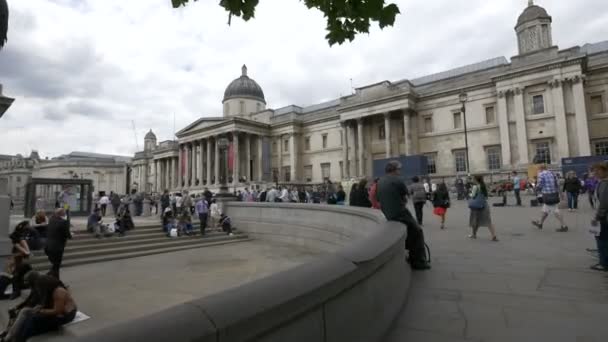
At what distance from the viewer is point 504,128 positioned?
31281 millimetres

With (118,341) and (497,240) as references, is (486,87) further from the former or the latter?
(118,341)

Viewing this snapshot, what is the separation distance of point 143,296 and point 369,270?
6.24 meters

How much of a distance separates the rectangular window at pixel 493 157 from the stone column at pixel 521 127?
2410 millimetres

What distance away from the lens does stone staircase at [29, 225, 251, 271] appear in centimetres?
1086

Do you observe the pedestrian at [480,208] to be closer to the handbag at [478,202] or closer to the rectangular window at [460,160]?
the handbag at [478,202]

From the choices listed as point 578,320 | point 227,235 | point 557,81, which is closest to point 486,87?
point 557,81

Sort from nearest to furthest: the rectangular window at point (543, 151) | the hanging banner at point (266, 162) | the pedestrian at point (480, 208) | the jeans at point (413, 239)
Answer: the jeans at point (413, 239)
the pedestrian at point (480, 208)
the rectangular window at point (543, 151)
the hanging banner at point (266, 162)

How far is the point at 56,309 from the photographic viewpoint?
4949 millimetres

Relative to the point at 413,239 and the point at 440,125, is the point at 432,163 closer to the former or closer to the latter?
the point at 440,125

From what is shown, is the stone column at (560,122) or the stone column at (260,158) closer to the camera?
the stone column at (560,122)

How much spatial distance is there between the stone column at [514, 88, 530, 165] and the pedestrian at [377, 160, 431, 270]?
3022cm

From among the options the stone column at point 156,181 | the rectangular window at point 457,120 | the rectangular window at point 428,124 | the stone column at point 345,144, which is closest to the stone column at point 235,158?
the stone column at point 345,144

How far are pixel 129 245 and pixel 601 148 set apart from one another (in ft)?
116

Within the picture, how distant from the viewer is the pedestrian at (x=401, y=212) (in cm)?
498
